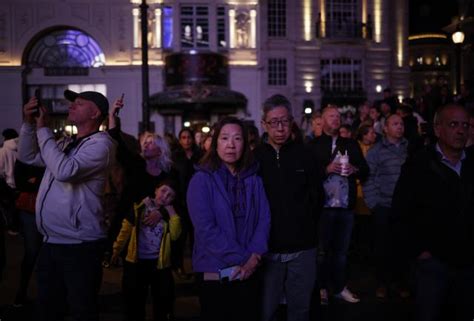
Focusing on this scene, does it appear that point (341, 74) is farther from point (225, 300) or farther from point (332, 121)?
point (225, 300)

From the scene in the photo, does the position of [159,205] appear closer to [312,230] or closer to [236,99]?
[312,230]

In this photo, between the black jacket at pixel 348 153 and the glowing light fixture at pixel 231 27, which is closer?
the black jacket at pixel 348 153

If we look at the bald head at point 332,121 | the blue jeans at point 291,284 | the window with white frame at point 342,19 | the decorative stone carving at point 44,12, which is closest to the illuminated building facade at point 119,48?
the decorative stone carving at point 44,12

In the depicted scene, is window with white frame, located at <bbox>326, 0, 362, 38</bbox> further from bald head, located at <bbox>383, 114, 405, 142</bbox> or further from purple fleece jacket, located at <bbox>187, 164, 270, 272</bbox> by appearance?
purple fleece jacket, located at <bbox>187, 164, 270, 272</bbox>

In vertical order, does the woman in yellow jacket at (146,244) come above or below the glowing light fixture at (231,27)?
below

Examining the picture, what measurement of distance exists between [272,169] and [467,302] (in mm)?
1788

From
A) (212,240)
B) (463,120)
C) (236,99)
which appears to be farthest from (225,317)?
(236,99)

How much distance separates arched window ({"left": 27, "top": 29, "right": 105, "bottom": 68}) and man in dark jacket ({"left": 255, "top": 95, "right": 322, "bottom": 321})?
94.5 feet

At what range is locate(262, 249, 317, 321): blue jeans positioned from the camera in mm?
4793

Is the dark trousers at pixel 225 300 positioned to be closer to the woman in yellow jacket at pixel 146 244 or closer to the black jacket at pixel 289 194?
the black jacket at pixel 289 194

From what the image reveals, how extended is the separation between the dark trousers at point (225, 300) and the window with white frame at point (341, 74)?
109 ft

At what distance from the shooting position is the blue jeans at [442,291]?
4.30m

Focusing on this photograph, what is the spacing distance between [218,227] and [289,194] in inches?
33.7

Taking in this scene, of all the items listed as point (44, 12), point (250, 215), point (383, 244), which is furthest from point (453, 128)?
point (44, 12)
